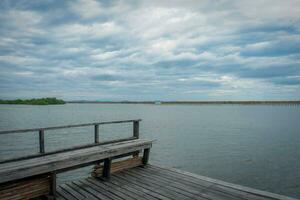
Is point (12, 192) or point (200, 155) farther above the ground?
point (12, 192)

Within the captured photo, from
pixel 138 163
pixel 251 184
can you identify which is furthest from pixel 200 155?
pixel 138 163

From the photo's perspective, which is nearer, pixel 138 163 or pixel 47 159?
pixel 47 159

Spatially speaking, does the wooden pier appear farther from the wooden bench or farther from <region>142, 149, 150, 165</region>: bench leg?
<region>142, 149, 150, 165</region>: bench leg

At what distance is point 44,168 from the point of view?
199 inches

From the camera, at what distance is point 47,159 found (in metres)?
5.40

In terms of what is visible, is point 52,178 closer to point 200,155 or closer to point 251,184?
point 251,184

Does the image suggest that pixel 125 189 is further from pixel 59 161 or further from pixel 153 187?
pixel 59 161

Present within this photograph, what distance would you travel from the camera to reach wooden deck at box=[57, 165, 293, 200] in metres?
5.39

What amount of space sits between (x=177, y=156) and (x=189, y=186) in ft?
39.6

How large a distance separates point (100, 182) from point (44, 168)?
1.74m

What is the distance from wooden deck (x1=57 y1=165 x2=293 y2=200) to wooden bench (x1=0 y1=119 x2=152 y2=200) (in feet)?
1.31

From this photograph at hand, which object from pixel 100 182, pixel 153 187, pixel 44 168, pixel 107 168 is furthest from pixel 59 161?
pixel 153 187

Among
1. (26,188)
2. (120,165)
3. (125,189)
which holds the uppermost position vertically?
(26,188)

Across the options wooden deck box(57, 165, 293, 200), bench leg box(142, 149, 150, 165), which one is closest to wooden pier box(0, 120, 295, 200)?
wooden deck box(57, 165, 293, 200)
